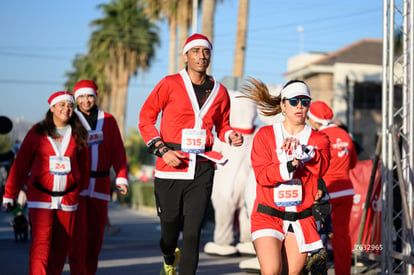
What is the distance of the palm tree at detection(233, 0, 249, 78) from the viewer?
80.2 ft

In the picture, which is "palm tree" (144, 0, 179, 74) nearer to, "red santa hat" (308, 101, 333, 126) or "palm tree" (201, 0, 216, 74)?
"palm tree" (201, 0, 216, 74)

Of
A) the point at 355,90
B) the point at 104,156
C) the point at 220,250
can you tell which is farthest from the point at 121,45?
the point at 104,156

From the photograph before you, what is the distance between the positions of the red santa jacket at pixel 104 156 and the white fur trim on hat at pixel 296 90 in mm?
2409

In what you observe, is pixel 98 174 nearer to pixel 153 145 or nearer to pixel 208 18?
pixel 153 145

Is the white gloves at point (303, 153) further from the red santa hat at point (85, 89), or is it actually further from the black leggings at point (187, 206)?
the red santa hat at point (85, 89)

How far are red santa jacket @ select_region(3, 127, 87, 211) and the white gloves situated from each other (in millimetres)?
2419

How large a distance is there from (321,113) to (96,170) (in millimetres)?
2800

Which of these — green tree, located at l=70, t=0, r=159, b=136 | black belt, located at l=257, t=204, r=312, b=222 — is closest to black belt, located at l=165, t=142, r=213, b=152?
black belt, located at l=257, t=204, r=312, b=222

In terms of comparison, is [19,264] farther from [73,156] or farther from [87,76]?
[87,76]

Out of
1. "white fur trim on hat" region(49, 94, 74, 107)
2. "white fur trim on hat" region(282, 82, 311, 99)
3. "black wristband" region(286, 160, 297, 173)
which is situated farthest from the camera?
"white fur trim on hat" region(49, 94, 74, 107)

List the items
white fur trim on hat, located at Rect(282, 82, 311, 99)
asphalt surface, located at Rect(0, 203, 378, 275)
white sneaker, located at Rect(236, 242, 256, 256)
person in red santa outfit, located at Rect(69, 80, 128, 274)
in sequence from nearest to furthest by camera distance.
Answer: white fur trim on hat, located at Rect(282, 82, 311, 99) → person in red santa outfit, located at Rect(69, 80, 128, 274) → asphalt surface, located at Rect(0, 203, 378, 275) → white sneaker, located at Rect(236, 242, 256, 256)

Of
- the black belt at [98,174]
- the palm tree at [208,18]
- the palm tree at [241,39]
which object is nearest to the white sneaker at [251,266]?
the black belt at [98,174]

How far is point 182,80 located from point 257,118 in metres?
4.93

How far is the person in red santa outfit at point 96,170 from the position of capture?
7855 mm
